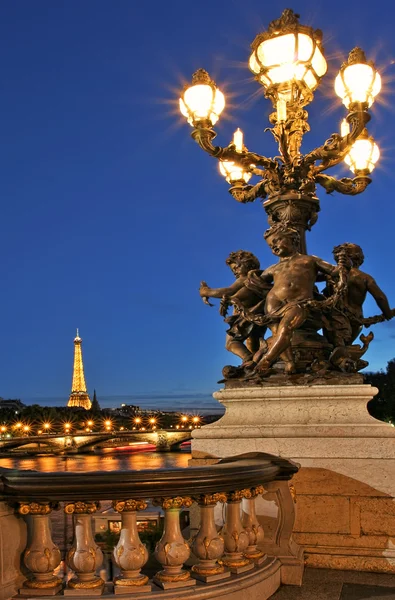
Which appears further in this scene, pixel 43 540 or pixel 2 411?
pixel 2 411

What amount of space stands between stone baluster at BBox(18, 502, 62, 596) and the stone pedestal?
7.65ft

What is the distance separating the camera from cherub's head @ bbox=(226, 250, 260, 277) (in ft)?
32.2

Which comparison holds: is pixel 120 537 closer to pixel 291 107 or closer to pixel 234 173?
pixel 291 107

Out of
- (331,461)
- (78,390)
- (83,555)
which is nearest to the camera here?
(83,555)

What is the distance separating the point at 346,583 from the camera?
21.6 ft

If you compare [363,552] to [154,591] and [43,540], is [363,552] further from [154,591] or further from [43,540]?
[43,540]

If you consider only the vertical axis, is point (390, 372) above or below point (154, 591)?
above

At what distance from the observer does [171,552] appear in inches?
200

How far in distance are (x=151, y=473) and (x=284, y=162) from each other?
6.35 meters

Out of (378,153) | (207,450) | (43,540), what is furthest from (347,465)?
(378,153)

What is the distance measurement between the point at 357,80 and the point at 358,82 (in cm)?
3

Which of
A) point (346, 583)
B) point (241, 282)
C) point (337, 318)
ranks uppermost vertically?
point (241, 282)

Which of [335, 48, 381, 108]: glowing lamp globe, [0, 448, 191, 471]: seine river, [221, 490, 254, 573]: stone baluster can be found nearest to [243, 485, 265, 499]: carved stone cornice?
[221, 490, 254, 573]: stone baluster

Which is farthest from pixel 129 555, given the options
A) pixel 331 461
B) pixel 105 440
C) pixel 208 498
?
pixel 105 440
